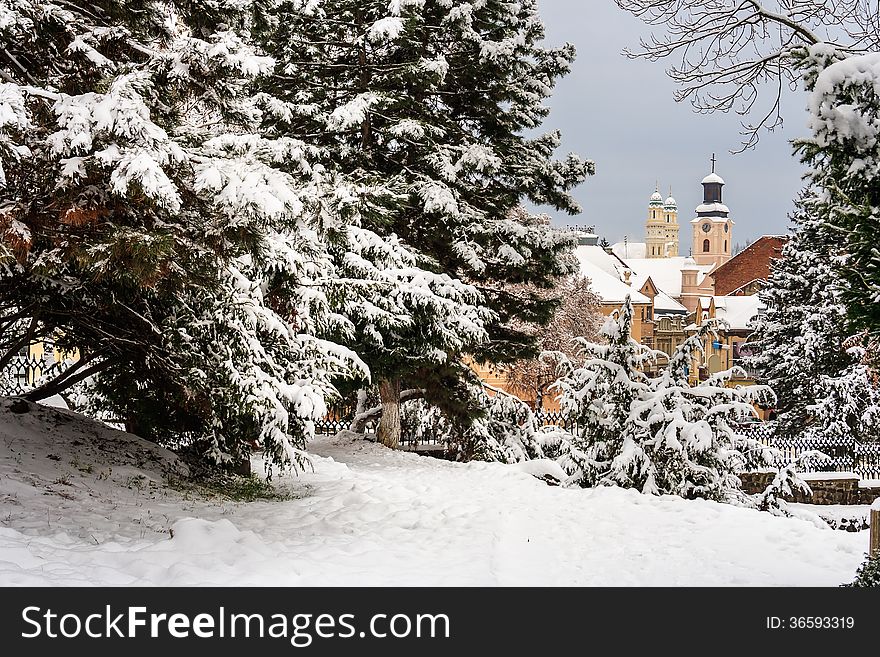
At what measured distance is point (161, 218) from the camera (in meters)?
6.47

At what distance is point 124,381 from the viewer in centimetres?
909

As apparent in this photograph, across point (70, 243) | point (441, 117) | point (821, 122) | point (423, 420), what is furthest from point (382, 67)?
point (821, 122)

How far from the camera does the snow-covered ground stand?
5.62 m

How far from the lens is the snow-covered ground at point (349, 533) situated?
5.62 m

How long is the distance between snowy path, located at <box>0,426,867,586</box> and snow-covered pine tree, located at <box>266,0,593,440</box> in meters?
5.18

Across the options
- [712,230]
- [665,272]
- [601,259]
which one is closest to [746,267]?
[601,259]

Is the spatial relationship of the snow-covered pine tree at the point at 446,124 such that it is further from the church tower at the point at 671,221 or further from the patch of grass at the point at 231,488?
the church tower at the point at 671,221

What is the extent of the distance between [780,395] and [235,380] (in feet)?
76.1

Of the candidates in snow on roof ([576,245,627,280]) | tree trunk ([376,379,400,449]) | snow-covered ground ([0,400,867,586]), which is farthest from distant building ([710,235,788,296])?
snow-covered ground ([0,400,867,586])

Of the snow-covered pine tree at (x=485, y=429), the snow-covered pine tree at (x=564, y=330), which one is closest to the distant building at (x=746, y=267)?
the snow-covered pine tree at (x=564, y=330)

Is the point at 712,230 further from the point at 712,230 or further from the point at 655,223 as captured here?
the point at 655,223

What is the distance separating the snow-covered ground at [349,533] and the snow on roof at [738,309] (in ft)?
132
